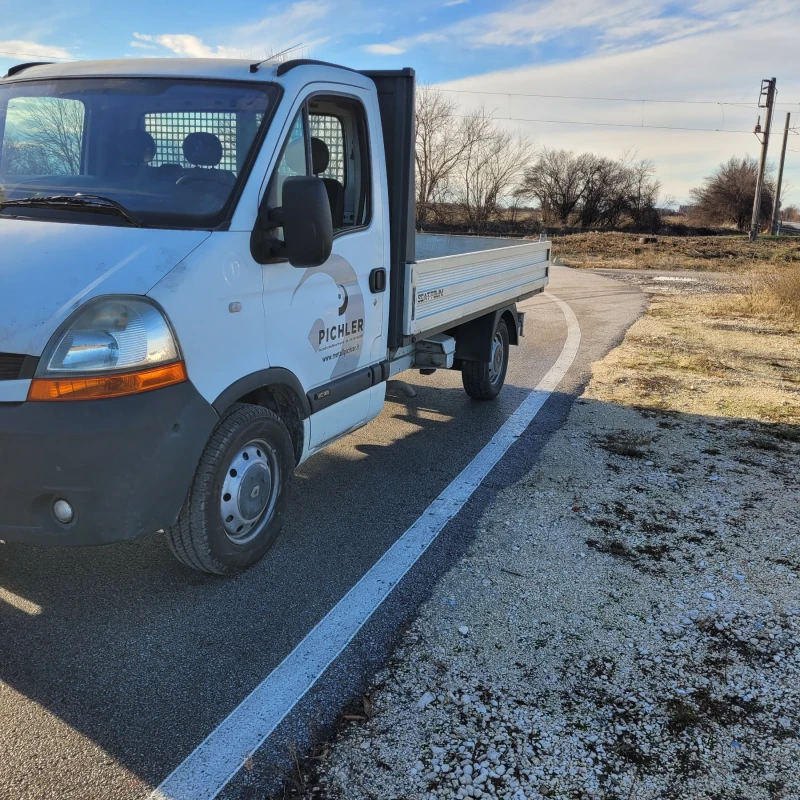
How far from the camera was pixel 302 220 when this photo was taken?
3246mm

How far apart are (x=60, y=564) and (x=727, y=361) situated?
8.08 m

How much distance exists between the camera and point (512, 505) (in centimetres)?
459

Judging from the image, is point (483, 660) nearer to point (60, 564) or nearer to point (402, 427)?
point (60, 564)

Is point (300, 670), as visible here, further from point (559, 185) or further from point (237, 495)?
point (559, 185)

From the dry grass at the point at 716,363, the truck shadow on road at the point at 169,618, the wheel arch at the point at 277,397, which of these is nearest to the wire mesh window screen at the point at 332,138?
the wheel arch at the point at 277,397

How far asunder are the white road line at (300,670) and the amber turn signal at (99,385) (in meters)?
1.26

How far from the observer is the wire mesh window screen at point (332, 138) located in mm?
3896

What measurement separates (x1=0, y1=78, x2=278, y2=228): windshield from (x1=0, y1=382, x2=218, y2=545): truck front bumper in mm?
907

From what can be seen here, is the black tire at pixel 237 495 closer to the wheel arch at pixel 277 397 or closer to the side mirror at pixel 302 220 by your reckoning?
the wheel arch at pixel 277 397

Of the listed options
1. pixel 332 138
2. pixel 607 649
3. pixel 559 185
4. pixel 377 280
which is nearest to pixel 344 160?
pixel 332 138

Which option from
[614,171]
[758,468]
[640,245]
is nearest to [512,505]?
[758,468]

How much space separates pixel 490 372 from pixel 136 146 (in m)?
4.11

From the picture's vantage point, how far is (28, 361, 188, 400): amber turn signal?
8.73ft

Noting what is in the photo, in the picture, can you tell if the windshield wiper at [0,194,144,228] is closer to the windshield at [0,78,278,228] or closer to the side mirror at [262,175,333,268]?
the windshield at [0,78,278,228]
